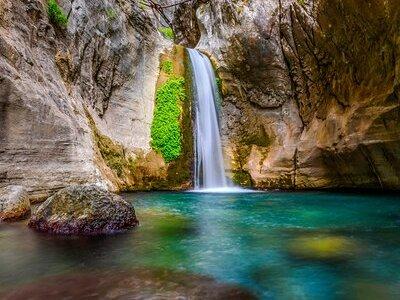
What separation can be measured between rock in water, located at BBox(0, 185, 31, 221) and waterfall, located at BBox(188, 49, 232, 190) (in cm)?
798

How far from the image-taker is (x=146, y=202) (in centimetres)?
1095

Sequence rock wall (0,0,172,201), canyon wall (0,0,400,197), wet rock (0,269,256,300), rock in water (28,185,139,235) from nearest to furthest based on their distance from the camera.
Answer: wet rock (0,269,256,300)
rock in water (28,185,139,235)
rock wall (0,0,172,201)
canyon wall (0,0,400,197)

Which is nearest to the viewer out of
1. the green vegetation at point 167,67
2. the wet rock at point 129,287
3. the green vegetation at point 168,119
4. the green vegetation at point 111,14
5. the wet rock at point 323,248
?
the wet rock at point 129,287

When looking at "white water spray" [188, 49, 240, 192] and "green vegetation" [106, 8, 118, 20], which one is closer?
→ "white water spray" [188, 49, 240, 192]

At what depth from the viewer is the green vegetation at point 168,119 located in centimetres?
1537

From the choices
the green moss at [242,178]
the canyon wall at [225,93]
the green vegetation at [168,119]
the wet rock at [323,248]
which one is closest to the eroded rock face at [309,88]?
the canyon wall at [225,93]

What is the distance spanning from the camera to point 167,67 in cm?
1742

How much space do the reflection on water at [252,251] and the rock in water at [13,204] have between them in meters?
Result: 0.59

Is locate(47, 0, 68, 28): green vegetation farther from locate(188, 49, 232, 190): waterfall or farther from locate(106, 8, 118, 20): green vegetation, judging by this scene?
locate(188, 49, 232, 190): waterfall

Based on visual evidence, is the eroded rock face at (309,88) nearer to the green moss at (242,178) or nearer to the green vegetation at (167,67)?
the green moss at (242,178)

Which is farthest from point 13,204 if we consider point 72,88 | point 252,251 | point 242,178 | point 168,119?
point 242,178

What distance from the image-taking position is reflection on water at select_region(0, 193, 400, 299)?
4.26 meters

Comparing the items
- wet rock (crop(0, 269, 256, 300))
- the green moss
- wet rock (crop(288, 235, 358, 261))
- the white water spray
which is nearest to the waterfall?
the white water spray

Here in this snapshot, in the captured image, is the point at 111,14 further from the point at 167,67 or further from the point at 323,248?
the point at 323,248
